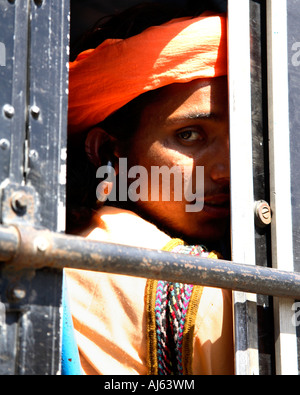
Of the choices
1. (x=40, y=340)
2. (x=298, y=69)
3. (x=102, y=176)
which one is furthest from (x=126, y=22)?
(x=40, y=340)

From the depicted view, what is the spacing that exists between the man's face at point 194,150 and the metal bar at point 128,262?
1.76 feet

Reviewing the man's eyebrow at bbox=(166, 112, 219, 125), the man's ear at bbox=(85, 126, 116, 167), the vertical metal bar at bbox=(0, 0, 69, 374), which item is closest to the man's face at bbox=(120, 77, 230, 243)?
the man's eyebrow at bbox=(166, 112, 219, 125)

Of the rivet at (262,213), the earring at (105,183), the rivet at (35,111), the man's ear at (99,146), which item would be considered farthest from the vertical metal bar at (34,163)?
the man's ear at (99,146)

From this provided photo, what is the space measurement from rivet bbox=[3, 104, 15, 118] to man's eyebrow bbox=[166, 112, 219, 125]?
859 mm

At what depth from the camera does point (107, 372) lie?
1660mm

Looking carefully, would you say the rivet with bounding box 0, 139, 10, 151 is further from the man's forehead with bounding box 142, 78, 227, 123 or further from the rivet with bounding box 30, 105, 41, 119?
the man's forehead with bounding box 142, 78, 227, 123

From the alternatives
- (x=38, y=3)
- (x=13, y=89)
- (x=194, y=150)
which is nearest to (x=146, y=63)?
(x=194, y=150)

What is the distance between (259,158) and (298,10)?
0.43 meters

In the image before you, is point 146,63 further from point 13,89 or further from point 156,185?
point 13,89

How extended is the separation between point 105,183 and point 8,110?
0.81 meters

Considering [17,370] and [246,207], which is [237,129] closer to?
[246,207]

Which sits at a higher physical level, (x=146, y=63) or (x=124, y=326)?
(x=146, y=63)

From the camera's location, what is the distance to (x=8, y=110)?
50.1 inches

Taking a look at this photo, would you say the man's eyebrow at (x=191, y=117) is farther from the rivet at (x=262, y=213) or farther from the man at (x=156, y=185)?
the rivet at (x=262, y=213)
